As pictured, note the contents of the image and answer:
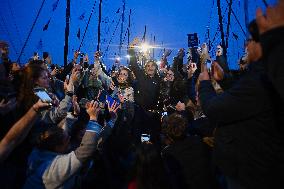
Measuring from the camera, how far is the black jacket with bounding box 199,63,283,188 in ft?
8.20

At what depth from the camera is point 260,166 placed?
8.26 feet

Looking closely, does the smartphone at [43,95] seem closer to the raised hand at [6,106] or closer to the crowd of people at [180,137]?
the crowd of people at [180,137]

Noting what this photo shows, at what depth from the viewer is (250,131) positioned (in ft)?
8.45

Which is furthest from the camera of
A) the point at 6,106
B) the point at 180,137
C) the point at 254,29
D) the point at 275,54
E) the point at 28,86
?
the point at 28,86

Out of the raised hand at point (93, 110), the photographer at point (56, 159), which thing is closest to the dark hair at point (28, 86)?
the photographer at point (56, 159)

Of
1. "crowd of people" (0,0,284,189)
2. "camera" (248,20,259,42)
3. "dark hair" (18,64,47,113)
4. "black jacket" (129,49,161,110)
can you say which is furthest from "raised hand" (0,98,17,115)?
"black jacket" (129,49,161,110)

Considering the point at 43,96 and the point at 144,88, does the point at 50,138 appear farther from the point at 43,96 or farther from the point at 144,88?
the point at 144,88

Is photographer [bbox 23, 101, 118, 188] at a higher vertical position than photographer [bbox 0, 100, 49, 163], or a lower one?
lower

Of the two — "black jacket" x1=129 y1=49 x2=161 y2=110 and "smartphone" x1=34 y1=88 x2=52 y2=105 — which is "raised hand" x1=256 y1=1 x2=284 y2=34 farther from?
"black jacket" x1=129 y1=49 x2=161 y2=110

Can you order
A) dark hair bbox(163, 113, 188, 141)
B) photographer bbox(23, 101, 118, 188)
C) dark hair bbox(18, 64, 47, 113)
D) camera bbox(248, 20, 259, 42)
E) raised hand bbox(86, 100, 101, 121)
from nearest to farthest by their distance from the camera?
camera bbox(248, 20, 259, 42) → photographer bbox(23, 101, 118, 188) → raised hand bbox(86, 100, 101, 121) → dark hair bbox(163, 113, 188, 141) → dark hair bbox(18, 64, 47, 113)

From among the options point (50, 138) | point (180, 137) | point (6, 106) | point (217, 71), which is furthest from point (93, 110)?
point (217, 71)

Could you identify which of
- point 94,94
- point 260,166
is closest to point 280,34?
point 260,166

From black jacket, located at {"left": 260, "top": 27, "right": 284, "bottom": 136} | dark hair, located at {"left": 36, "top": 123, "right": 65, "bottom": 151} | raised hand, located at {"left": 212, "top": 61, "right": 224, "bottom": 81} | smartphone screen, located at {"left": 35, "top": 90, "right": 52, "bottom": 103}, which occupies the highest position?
raised hand, located at {"left": 212, "top": 61, "right": 224, "bottom": 81}

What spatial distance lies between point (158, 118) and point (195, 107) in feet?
3.46
